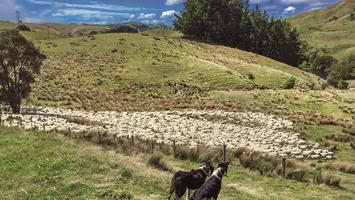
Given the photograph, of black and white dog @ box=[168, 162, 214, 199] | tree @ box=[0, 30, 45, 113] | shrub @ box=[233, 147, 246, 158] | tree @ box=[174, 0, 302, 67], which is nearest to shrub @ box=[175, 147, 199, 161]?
shrub @ box=[233, 147, 246, 158]

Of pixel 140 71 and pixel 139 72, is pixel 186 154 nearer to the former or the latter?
pixel 139 72

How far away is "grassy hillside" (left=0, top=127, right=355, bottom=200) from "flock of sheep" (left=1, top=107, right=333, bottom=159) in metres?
8.13

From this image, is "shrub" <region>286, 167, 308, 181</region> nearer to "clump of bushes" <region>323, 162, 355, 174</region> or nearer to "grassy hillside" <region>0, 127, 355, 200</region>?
"grassy hillside" <region>0, 127, 355, 200</region>

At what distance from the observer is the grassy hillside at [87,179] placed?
52.4ft

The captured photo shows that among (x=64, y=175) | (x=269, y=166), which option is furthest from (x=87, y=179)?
(x=269, y=166)

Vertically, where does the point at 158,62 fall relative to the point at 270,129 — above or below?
above

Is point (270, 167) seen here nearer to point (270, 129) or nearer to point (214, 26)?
point (270, 129)

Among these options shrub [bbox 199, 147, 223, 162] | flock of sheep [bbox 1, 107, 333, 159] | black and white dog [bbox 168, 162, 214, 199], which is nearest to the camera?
black and white dog [bbox 168, 162, 214, 199]

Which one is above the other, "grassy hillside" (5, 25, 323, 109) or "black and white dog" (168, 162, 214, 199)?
"grassy hillside" (5, 25, 323, 109)

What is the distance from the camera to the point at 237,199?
17.6m

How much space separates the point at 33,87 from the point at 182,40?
4964cm

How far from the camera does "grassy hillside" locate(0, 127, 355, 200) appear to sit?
1598 centimetres

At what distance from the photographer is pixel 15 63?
154 ft

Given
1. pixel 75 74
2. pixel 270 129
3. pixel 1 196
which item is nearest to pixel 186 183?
pixel 1 196
